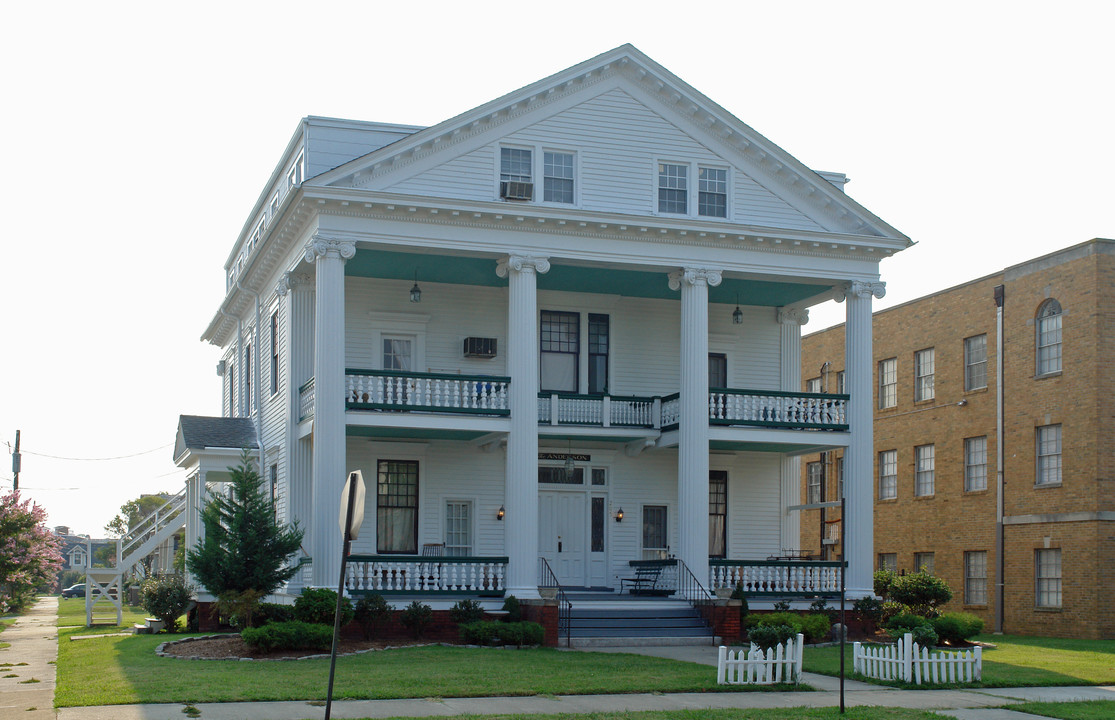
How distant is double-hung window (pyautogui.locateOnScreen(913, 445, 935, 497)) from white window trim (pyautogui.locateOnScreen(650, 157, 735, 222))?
1468 centimetres

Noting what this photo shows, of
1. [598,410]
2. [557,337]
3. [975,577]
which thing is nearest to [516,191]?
[557,337]

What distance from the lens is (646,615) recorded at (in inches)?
966

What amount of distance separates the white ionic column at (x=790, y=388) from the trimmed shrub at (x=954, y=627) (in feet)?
19.9

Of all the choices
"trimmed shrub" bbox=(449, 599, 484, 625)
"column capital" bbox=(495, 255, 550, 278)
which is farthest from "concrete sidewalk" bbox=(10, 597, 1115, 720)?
"column capital" bbox=(495, 255, 550, 278)

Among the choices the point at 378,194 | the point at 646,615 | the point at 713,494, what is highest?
the point at 378,194

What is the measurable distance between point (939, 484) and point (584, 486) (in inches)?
536

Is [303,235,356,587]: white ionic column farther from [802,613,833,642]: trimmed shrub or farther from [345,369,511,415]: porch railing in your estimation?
[802,613,833,642]: trimmed shrub

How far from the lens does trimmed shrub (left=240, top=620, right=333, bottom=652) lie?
65.9ft

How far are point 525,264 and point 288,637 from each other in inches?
351

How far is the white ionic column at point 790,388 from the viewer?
3047cm

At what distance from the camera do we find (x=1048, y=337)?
32812mm

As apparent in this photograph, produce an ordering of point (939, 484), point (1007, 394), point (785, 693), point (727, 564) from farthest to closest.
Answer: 1. point (939, 484)
2. point (1007, 394)
3. point (727, 564)
4. point (785, 693)

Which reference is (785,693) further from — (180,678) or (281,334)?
(281,334)

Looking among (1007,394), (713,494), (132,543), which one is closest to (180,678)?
(713,494)
